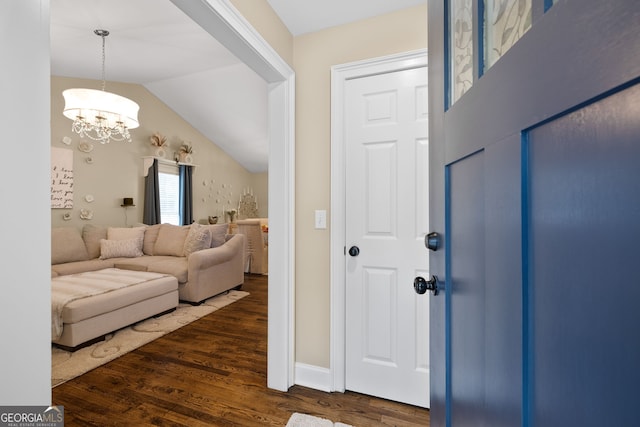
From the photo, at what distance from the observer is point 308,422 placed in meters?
1.58

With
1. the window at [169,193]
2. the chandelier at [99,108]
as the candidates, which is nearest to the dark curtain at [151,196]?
the window at [169,193]

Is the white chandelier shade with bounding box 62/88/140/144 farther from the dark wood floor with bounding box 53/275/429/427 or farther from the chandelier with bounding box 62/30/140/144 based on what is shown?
the dark wood floor with bounding box 53/275/429/427

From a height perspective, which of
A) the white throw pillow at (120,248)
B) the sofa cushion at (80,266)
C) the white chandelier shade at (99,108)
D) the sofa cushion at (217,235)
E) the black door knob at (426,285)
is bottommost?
the sofa cushion at (80,266)

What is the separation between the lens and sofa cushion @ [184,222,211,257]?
3.99 m

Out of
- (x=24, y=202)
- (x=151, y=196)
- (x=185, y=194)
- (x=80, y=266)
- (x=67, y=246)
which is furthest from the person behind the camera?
(x=185, y=194)

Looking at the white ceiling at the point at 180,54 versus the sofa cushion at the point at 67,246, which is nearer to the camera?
the white ceiling at the point at 180,54

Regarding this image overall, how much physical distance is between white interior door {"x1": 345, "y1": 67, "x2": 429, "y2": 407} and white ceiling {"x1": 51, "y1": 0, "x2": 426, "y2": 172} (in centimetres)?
53

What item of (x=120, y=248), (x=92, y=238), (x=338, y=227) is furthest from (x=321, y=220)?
(x=92, y=238)

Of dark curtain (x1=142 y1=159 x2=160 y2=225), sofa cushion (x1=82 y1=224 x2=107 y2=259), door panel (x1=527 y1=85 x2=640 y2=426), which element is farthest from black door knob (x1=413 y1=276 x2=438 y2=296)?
dark curtain (x1=142 y1=159 x2=160 y2=225)

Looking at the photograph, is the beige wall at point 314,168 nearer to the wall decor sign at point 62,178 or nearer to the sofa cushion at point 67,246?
the sofa cushion at point 67,246

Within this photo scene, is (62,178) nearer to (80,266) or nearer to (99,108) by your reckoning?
(80,266)

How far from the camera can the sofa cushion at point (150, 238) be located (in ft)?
15.0

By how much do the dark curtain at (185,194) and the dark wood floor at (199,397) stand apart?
3.81 meters

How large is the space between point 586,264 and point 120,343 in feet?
10.5
